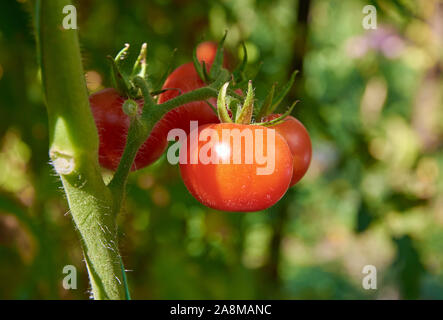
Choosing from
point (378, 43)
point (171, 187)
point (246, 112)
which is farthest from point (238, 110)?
point (378, 43)

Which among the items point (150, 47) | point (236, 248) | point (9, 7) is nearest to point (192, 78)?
point (9, 7)

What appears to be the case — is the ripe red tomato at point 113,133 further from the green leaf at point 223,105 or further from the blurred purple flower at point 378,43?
the blurred purple flower at point 378,43

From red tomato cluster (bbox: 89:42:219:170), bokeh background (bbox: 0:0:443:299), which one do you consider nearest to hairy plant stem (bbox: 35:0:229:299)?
red tomato cluster (bbox: 89:42:219:170)

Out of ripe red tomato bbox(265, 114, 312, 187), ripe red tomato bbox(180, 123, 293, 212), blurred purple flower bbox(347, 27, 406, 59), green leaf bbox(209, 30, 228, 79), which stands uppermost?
blurred purple flower bbox(347, 27, 406, 59)

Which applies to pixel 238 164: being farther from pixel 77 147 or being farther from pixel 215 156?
pixel 77 147

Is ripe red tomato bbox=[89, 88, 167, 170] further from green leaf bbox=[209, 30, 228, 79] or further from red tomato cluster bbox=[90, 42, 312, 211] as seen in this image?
green leaf bbox=[209, 30, 228, 79]
